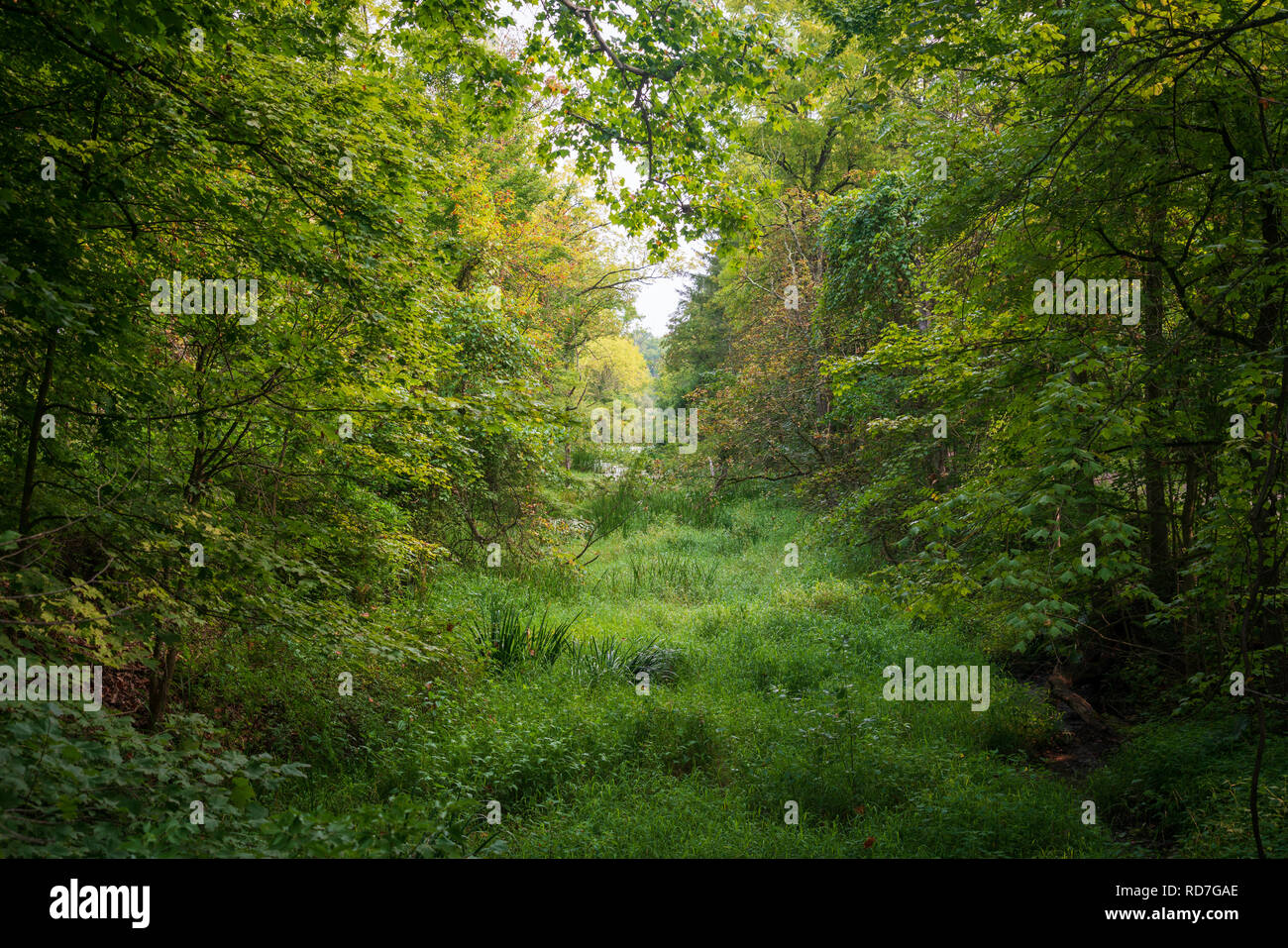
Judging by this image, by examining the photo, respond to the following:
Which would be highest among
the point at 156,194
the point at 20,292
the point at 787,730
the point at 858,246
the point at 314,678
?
the point at 858,246

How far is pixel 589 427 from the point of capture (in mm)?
7023

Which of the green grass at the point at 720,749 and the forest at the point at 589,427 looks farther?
the green grass at the point at 720,749

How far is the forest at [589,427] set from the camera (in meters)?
3.83

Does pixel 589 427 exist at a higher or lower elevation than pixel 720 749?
higher

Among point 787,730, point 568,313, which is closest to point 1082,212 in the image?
point 787,730

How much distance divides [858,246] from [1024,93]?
25.2 ft

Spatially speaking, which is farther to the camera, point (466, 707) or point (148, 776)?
point (466, 707)

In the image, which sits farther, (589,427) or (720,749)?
(589,427)

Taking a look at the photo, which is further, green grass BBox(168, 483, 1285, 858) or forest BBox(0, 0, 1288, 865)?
green grass BBox(168, 483, 1285, 858)

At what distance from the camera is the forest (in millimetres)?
3834

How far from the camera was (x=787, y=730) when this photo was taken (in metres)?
6.98

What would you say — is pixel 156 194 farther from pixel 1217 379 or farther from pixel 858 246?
pixel 858 246
